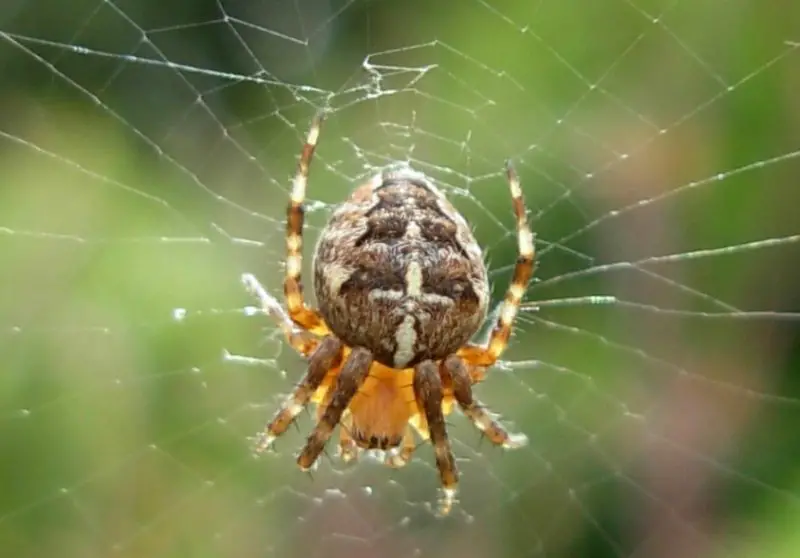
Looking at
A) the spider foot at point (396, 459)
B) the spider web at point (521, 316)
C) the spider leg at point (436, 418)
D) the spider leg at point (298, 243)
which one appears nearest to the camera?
the spider leg at point (298, 243)

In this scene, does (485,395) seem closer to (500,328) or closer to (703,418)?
(703,418)

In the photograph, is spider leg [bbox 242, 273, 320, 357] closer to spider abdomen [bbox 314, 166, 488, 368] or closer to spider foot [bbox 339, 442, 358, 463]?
spider abdomen [bbox 314, 166, 488, 368]

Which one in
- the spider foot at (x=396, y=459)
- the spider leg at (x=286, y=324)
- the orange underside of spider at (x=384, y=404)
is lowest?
the spider foot at (x=396, y=459)

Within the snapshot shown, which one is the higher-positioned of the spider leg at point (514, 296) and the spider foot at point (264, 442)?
the spider leg at point (514, 296)

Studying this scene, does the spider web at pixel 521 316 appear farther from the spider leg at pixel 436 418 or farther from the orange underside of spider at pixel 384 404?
the spider leg at pixel 436 418

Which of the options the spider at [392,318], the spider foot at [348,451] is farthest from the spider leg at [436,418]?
the spider foot at [348,451]

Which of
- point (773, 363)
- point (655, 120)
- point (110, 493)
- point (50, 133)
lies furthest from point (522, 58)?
point (110, 493)

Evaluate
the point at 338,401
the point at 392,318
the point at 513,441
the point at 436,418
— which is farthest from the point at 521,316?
the point at 392,318
